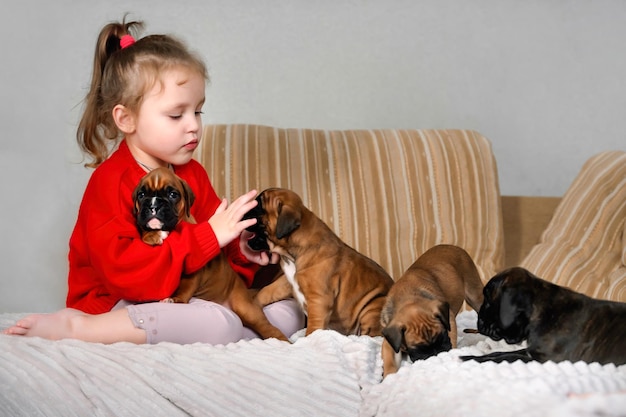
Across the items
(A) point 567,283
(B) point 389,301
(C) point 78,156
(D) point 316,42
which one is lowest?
(A) point 567,283

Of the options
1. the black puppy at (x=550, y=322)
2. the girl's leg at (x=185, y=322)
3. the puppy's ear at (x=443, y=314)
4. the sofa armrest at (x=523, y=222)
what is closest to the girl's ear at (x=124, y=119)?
the girl's leg at (x=185, y=322)

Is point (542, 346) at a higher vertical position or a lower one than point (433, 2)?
lower

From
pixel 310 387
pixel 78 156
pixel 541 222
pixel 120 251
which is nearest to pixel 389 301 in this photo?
pixel 310 387

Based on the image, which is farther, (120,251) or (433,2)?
(433,2)

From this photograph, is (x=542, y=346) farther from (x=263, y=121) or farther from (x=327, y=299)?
(x=263, y=121)

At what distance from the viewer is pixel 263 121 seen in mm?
→ 4543

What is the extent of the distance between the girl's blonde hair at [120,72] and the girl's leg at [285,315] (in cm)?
86

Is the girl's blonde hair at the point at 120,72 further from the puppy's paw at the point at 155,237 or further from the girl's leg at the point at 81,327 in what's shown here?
the girl's leg at the point at 81,327

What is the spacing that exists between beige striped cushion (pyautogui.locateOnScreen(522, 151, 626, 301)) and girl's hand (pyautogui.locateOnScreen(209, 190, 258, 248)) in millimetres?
1408

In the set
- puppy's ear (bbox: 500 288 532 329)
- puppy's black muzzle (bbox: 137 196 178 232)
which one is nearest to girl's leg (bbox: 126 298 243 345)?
puppy's black muzzle (bbox: 137 196 178 232)

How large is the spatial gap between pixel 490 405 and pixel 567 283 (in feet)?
5.52

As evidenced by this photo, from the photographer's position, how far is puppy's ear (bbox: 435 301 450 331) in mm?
2550

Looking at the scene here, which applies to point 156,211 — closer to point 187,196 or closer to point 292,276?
point 187,196

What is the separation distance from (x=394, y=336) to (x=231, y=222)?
0.69 meters
